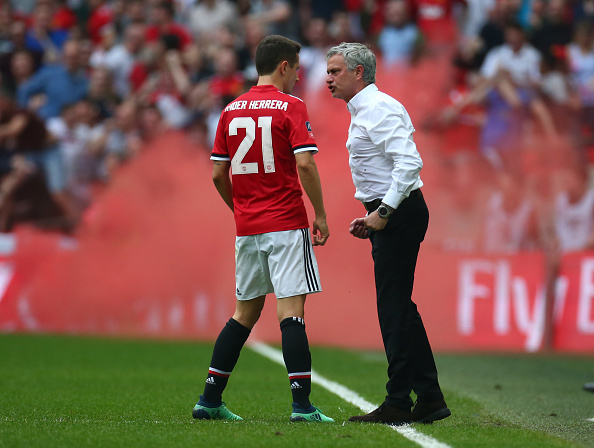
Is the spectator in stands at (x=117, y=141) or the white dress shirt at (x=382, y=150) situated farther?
the spectator in stands at (x=117, y=141)

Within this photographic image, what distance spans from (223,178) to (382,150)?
3.27 feet

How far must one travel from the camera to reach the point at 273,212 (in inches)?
213

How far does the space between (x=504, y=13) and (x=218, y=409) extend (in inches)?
410

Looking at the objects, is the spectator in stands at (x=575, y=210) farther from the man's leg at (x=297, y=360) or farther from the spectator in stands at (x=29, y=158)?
the man's leg at (x=297, y=360)

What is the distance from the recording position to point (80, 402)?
6395 mm

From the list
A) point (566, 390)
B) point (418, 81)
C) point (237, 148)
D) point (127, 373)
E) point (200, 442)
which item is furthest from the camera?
point (418, 81)

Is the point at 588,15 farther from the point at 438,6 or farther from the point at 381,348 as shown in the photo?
the point at 381,348

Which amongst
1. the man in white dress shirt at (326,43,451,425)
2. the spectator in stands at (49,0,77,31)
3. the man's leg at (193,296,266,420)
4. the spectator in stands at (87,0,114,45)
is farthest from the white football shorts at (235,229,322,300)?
the spectator in stands at (49,0,77,31)

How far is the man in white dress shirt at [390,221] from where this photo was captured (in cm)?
526

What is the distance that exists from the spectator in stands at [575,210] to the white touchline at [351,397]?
4.01 meters

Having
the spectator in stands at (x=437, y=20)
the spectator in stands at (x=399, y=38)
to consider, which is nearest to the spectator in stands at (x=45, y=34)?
the spectator in stands at (x=399, y=38)

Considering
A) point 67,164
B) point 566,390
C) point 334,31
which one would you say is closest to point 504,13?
point 334,31

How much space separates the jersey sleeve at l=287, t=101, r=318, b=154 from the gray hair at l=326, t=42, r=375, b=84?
1.30 feet

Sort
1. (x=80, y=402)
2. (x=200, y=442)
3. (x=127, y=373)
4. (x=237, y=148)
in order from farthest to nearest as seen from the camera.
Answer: (x=127, y=373)
(x=80, y=402)
(x=237, y=148)
(x=200, y=442)
